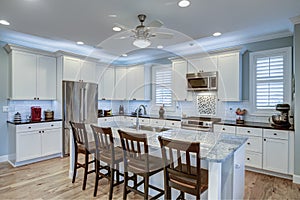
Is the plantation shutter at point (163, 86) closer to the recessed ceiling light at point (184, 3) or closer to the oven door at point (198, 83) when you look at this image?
the oven door at point (198, 83)

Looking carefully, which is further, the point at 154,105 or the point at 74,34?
the point at 154,105

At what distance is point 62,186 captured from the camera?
3.03 metres

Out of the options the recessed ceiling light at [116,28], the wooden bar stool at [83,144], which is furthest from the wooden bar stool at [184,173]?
the recessed ceiling light at [116,28]

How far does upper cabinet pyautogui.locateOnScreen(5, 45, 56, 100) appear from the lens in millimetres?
4047

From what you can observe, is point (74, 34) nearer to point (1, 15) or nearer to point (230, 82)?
point (1, 15)

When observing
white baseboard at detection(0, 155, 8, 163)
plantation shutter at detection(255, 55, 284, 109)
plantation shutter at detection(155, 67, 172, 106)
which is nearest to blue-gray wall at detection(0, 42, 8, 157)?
white baseboard at detection(0, 155, 8, 163)

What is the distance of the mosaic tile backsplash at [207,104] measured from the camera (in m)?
4.70

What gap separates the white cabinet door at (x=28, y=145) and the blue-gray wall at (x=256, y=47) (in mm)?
4744

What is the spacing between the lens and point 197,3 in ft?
8.30

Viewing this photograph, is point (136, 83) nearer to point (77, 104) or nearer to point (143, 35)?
point (77, 104)

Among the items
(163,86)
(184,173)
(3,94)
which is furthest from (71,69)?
(184,173)

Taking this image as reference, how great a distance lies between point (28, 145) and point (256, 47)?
212 inches

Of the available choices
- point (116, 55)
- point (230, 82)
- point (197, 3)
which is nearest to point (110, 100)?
point (116, 55)

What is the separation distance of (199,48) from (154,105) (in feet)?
7.24
